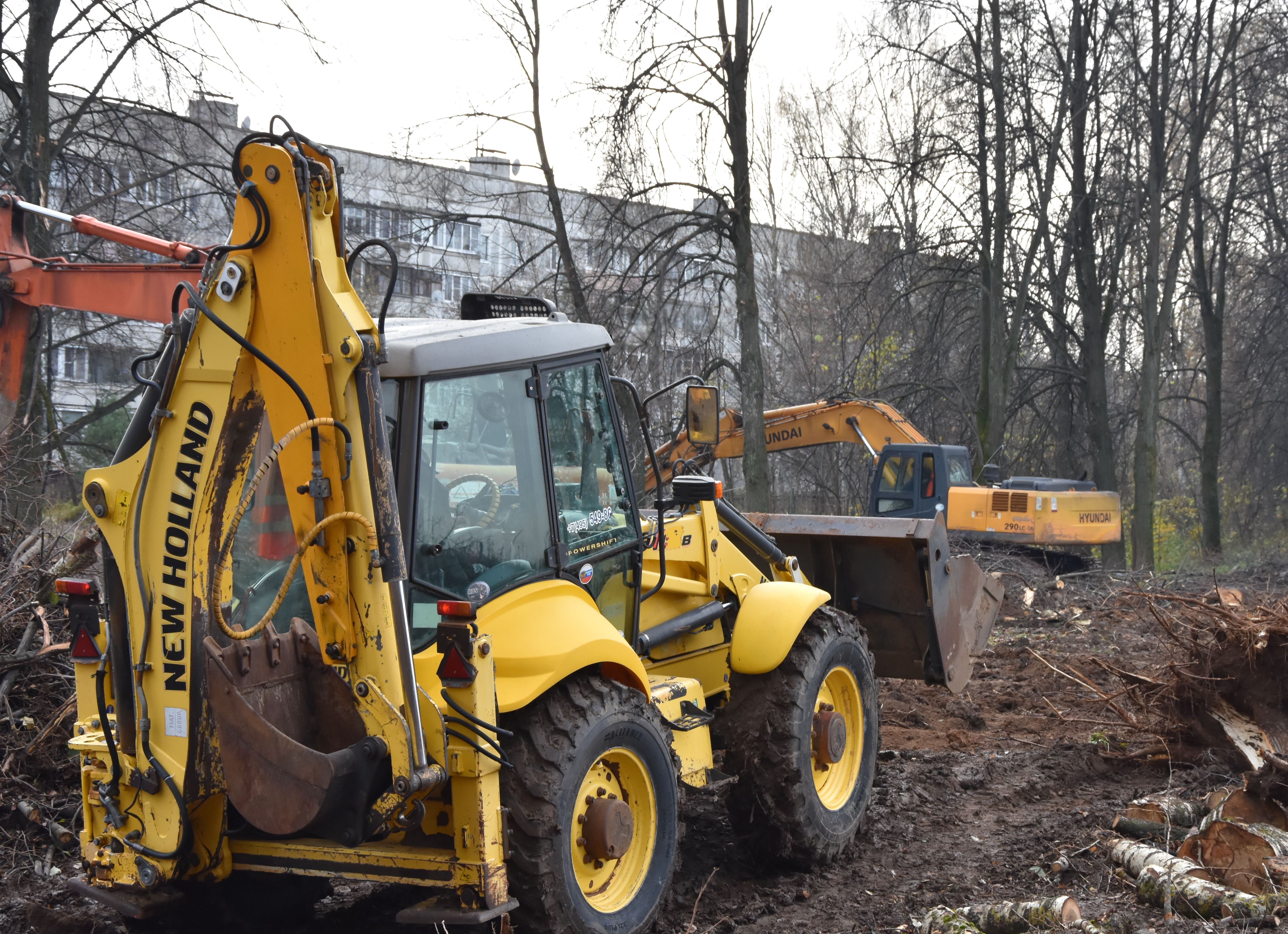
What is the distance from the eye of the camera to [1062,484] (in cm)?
1702

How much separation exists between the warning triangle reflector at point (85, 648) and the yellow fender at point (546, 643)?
1233mm

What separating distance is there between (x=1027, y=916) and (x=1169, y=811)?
5.10 ft

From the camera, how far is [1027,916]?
13.8ft

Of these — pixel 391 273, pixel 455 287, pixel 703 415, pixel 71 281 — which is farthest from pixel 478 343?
pixel 455 287

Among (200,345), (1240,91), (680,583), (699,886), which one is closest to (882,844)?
(699,886)

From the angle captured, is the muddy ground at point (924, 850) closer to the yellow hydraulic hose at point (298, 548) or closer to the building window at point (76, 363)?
the yellow hydraulic hose at point (298, 548)

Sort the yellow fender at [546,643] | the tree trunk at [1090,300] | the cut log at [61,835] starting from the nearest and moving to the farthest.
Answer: the yellow fender at [546,643]
the cut log at [61,835]
the tree trunk at [1090,300]

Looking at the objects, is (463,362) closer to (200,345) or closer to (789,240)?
(200,345)

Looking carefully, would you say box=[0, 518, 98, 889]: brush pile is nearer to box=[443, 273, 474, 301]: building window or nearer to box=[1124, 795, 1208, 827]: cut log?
box=[1124, 795, 1208, 827]: cut log

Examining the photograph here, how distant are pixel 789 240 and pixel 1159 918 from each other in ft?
91.0

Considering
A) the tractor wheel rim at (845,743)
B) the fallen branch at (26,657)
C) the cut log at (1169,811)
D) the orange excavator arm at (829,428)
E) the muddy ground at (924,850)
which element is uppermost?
the orange excavator arm at (829,428)

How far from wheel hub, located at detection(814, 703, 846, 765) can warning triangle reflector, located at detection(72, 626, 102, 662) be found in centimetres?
321

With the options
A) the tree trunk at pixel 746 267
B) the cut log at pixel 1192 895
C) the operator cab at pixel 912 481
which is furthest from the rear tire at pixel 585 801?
the operator cab at pixel 912 481

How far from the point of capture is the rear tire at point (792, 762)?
5.23 m
